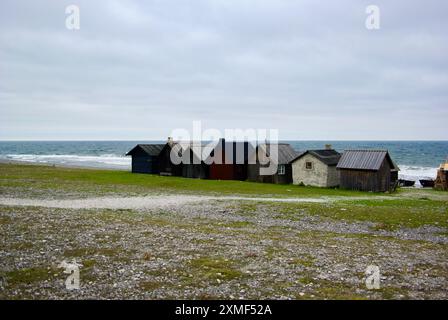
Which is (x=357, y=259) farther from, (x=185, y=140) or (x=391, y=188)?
(x=185, y=140)

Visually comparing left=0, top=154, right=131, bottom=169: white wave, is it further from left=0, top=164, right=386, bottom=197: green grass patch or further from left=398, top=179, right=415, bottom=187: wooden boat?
left=398, top=179, right=415, bottom=187: wooden boat

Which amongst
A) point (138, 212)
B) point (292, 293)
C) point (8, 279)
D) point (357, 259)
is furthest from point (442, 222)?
point (8, 279)

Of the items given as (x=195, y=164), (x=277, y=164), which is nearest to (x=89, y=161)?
(x=195, y=164)

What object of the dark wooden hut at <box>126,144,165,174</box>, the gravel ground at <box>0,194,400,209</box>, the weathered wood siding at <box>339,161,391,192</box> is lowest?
the gravel ground at <box>0,194,400,209</box>

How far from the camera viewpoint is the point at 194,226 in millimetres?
22719

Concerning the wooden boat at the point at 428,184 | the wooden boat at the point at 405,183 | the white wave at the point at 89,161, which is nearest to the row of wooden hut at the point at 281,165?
the wooden boat at the point at 405,183

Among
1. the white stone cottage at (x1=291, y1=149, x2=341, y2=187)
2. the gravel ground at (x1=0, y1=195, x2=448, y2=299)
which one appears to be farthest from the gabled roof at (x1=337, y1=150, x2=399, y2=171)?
the gravel ground at (x1=0, y1=195, x2=448, y2=299)

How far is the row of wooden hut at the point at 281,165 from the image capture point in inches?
2035

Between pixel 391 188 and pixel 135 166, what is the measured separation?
147ft

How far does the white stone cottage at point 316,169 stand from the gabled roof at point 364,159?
2.01 meters

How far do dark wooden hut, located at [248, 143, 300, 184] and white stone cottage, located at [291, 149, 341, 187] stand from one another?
188 cm

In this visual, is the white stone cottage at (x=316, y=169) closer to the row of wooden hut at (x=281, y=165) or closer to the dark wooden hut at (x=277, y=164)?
the row of wooden hut at (x=281, y=165)

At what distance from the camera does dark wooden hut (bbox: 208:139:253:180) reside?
2485 inches

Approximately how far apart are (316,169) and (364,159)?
278 inches
